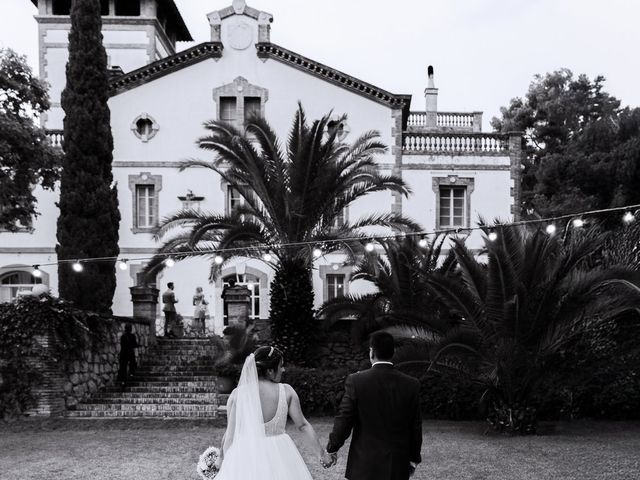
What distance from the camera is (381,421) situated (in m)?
5.32

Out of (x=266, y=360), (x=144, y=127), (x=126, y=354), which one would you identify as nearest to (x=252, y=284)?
(x=144, y=127)

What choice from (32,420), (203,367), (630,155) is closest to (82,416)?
(32,420)

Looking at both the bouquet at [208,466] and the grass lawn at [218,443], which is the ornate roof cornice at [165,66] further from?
the bouquet at [208,466]

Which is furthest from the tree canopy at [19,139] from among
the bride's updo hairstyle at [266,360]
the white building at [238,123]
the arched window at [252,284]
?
the bride's updo hairstyle at [266,360]

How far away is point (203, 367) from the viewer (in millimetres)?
19406

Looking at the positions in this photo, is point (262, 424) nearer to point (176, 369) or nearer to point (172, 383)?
point (172, 383)

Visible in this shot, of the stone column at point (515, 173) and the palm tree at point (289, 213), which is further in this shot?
the stone column at point (515, 173)

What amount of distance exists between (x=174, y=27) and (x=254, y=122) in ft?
92.7

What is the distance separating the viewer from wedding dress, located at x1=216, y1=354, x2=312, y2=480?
5840 millimetres

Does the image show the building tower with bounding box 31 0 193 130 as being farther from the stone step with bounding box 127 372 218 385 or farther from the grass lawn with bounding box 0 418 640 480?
the grass lawn with bounding box 0 418 640 480

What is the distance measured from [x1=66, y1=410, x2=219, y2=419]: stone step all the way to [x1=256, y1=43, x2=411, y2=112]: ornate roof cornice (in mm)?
16092

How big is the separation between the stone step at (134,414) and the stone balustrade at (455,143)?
1584cm

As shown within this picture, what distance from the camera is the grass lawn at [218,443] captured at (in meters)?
9.68

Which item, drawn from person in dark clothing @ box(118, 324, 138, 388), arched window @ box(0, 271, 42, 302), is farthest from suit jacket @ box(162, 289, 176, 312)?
arched window @ box(0, 271, 42, 302)
